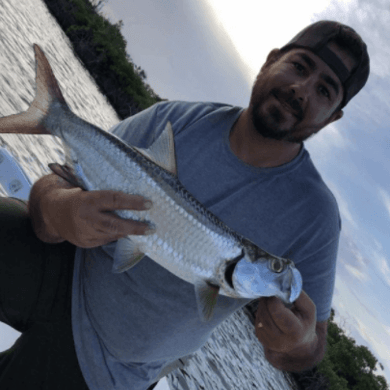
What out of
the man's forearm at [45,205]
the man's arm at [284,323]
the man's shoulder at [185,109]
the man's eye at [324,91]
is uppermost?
the man's forearm at [45,205]

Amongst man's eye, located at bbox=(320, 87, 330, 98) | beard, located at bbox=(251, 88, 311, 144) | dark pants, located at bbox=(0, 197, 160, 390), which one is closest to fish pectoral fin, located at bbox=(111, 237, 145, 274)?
dark pants, located at bbox=(0, 197, 160, 390)

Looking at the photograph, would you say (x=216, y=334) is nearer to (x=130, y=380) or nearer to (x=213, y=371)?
(x=213, y=371)

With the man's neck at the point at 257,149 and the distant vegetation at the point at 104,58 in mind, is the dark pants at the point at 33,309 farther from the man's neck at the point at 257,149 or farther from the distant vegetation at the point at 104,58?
the distant vegetation at the point at 104,58

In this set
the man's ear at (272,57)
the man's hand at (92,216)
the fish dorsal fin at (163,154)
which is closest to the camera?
the man's hand at (92,216)

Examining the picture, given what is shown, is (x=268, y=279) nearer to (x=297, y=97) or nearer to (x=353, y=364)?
(x=297, y=97)

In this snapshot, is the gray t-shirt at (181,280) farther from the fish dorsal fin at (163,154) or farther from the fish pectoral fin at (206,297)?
the fish dorsal fin at (163,154)

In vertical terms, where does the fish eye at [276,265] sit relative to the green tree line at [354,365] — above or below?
above

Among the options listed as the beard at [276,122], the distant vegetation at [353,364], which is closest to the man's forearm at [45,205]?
the beard at [276,122]

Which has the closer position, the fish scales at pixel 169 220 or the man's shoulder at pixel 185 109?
the fish scales at pixel 169 220

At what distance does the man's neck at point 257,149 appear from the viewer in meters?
2.92

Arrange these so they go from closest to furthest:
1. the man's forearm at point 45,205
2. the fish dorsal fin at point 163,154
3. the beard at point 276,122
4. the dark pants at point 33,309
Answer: the fish dorsal fin at point 163,154
the man's forearm at point 45,205
the dark pants at point 33,309
the beard at point 276,122

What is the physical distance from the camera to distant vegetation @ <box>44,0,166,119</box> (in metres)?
Result: 28.5

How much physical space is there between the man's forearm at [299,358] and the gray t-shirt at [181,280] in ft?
0.79

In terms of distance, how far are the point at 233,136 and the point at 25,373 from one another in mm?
2128
